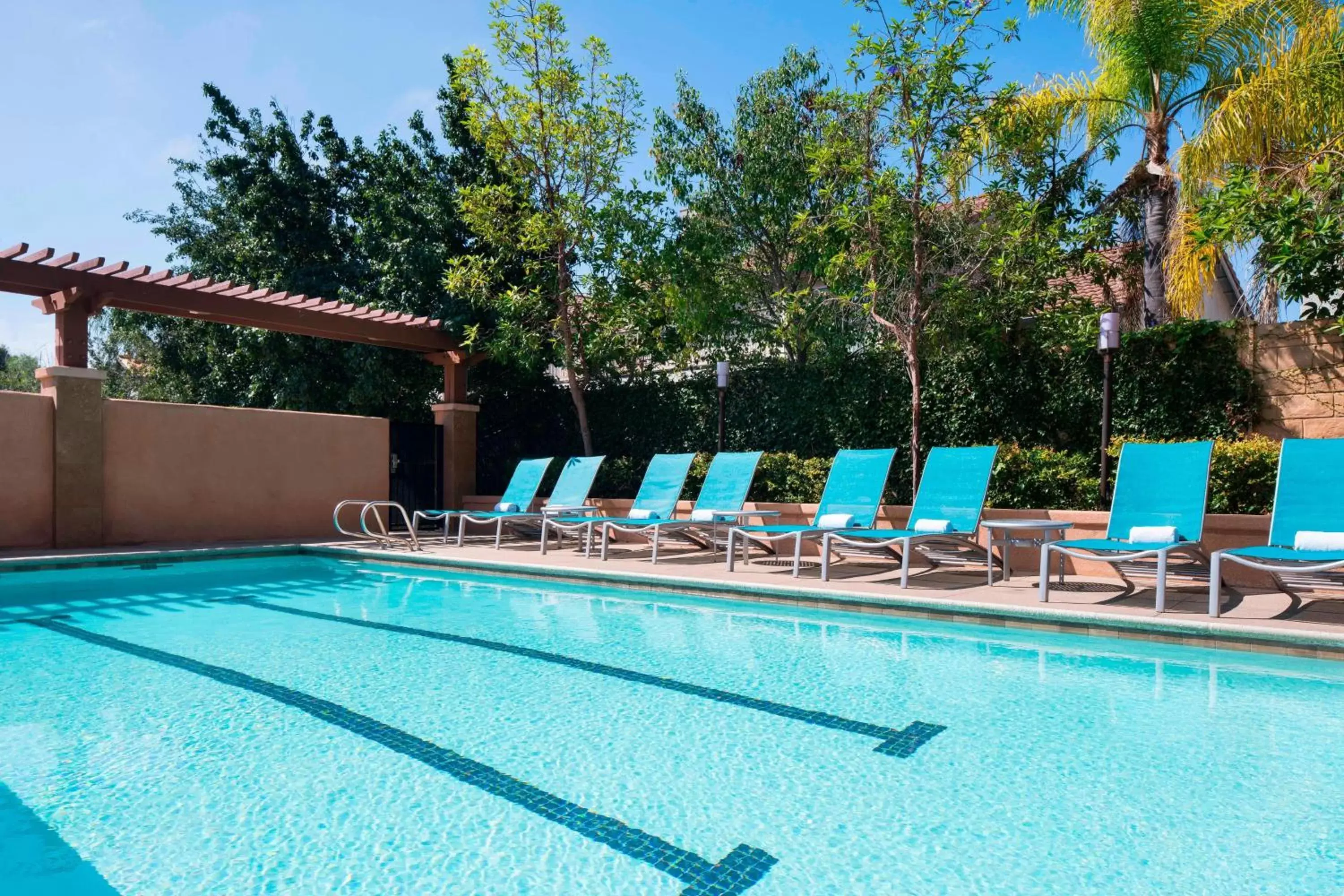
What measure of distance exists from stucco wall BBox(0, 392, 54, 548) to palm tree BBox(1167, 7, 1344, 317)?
12963 millimetres

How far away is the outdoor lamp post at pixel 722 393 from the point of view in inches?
427

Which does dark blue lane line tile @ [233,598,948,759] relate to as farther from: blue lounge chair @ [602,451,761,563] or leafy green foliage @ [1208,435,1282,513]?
leafy green foliage @ [1208,435,1282,513]

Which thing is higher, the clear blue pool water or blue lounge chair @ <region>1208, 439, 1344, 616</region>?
blue lounge chair @ <region>1208, 439, 1344, 616</region>

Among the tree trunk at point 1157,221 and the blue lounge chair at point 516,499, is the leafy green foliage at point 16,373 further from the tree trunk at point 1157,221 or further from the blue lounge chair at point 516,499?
the tree trunk at point 1157,221

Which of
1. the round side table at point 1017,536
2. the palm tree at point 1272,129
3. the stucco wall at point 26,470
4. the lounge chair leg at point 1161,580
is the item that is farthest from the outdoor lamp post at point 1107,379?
the stucco wall at point 26,470

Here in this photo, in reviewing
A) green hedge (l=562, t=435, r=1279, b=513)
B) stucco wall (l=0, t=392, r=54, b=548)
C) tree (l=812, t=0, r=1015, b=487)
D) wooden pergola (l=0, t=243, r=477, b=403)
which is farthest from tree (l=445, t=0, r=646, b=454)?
stucco wall (l=0, t=392, r=54, b=548)

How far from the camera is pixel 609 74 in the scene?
11.9 metres

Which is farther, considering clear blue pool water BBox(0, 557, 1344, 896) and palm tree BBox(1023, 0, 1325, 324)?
palm tree BBox(1023, 0, 1325, 324)

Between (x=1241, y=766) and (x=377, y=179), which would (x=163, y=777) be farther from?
(x=377, y=179)

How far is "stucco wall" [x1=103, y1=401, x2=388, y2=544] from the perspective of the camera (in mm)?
10297

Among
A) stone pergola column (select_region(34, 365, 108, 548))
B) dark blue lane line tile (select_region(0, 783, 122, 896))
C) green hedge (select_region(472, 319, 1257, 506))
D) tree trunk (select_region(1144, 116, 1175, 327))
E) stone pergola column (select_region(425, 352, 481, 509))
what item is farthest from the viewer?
stone pergola column (select_region(425, 352, 481, 509))

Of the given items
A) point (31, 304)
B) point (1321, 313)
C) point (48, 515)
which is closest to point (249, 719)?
point (48, 515)

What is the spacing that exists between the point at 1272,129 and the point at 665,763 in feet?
35.5

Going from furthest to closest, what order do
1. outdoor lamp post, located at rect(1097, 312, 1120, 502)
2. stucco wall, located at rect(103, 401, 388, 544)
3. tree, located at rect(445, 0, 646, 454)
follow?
1. tree, located at rect(445, 0, 646, 454)
2. stucco wall, located at rect(103, 401, 388, 544)
3. outdoor lamp post, located at rect(1097, 312, 1120, 502)
